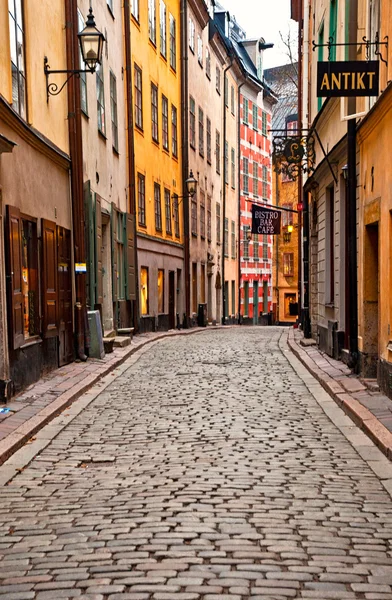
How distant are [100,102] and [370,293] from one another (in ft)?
30.2

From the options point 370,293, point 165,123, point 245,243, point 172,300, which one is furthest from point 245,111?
point 370,293

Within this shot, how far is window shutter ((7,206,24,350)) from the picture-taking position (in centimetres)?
1026

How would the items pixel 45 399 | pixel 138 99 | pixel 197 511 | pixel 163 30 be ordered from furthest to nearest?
pixel 163 30, pixel 138 99, pixel 45 399, pixel 197 511

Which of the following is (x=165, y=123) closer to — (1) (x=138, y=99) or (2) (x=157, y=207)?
(2) (x=157, y=207)

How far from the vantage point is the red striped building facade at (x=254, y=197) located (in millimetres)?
48250

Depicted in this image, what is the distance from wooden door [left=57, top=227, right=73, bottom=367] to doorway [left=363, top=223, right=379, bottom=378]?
494cm

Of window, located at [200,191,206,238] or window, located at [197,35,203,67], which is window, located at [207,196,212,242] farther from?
window, located at [197,35,203,67]

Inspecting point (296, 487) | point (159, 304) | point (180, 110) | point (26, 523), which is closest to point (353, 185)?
point (296, 487)

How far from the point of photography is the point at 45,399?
10.4 metres

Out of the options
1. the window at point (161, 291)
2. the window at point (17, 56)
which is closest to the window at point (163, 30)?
the window at point (161, 291)

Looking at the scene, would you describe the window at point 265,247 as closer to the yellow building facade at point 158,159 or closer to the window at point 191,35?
the window at point 191,35

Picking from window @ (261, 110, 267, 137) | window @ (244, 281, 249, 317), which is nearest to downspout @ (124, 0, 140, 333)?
window @ (244, 281, 249, 317)

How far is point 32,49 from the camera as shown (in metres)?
12.6

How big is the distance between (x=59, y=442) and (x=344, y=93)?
5929 mm
